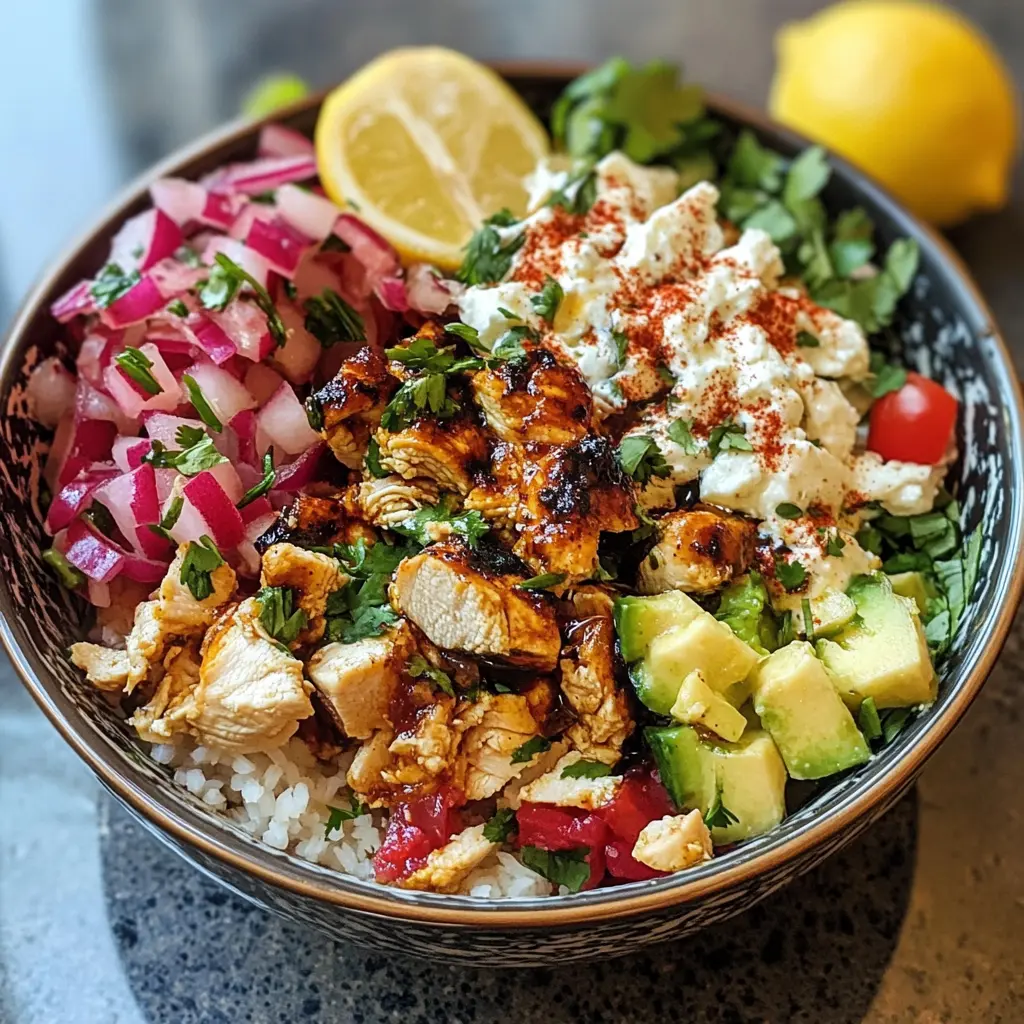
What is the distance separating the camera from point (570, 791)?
6.01 feet

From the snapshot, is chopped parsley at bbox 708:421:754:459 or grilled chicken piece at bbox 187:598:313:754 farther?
chopped parsley at bbox 708:421:754:459

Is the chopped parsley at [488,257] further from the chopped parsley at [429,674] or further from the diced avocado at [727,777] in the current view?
the diced avocado at [727,777]

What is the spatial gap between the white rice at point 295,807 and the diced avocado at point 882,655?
1.92ft

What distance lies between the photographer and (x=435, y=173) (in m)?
2.59

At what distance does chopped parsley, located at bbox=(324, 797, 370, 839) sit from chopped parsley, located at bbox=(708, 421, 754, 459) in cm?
87

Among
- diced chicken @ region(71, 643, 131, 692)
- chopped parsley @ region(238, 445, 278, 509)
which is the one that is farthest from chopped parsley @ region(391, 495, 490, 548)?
diced chicken @ region(71, 643, 131, 692)

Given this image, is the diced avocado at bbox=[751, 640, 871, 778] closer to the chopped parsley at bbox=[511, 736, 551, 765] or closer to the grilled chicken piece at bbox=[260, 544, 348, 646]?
the chopped parsley at bbox=[511, 736, 551, 765]

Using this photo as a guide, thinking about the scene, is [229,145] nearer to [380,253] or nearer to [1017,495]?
[380,253]

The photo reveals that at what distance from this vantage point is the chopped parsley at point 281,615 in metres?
1.85

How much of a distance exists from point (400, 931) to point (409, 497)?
2.25 ft

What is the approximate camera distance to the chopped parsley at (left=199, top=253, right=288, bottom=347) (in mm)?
2188

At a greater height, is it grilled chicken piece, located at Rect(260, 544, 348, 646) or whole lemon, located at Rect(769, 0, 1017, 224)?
grilled chicken piece, located at Rect(260, 544, 348, 646)

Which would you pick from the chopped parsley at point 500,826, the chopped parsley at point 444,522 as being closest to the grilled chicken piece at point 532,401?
the chopped parsley at point 444,522

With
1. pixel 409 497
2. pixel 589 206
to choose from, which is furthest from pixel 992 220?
pixel 409 497
